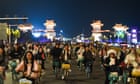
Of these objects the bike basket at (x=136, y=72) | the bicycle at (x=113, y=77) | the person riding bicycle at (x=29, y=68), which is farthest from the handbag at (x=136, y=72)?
the person riding bicycle at (x=29, y=68)

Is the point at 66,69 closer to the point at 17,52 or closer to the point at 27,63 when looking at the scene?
the point at 17,52

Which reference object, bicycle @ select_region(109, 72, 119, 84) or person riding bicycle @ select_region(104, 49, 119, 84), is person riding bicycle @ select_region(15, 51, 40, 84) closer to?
bicycle @ select_region(109, 72, 119, 84)

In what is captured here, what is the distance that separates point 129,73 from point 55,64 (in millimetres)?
6946

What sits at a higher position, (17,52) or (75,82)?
(17,52)

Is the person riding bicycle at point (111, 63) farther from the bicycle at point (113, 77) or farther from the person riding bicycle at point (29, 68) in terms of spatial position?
the person riding bicycle at point (29, 68)

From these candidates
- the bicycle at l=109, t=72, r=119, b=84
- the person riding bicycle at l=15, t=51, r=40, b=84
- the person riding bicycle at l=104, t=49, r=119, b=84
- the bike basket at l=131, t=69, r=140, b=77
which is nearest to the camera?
the person riding bicycle at l=15, t=51, r=40, b=84

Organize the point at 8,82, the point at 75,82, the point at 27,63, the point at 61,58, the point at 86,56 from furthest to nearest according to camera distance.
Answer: the point at 86,56 < the point at 61,58 < the point at 75,82 < the point at 8,82 < the point at 27,63

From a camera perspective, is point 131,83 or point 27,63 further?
point 131,83

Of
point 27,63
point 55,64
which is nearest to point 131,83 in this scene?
point 27,63

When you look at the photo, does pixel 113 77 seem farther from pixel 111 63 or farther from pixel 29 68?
pixel 29 68

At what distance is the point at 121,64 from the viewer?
19.0 m

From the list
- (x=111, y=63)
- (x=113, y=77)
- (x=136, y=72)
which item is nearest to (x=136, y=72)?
(x=136, y=72)

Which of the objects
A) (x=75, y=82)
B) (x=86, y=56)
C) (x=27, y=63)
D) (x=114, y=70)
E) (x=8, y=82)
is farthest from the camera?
(x=86, y=56)

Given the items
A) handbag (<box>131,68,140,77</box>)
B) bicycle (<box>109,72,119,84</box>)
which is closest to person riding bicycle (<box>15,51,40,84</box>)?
bicycle (<box>109,72,119,84</box>)
